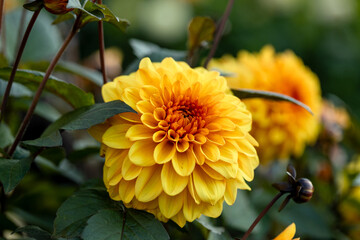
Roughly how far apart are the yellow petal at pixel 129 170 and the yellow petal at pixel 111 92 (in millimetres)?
76

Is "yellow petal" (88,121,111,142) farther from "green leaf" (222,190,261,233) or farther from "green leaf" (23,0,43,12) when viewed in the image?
"green leaf" (222,190,261,233)

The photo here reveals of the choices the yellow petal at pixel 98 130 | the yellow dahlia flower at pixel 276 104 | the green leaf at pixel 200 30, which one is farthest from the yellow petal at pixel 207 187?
the yellow dahlia flower at pixel 276 104

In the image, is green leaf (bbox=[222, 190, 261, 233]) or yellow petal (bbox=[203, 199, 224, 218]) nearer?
yellow petal (bbox=[203, 199, 224, 218])

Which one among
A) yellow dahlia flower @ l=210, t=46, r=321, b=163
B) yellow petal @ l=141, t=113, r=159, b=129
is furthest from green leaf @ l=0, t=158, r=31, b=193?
yellow dahlia flower @ l=210, t=46, r=321, b=163

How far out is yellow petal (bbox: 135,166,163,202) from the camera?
40 cm

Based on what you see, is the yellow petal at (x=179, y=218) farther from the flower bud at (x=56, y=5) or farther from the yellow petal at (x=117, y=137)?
the flower bud at (x=56, y=5)

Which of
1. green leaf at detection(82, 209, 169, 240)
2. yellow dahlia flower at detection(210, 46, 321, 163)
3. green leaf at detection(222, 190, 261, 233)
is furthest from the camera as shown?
yellow dahlia flower at detection(210, 46, 321, 163)

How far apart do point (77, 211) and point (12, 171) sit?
0.07 metres

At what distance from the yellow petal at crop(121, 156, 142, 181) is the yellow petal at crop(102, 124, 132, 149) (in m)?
0.01

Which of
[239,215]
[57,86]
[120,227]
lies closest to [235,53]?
[239,215]

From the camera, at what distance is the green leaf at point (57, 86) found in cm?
47

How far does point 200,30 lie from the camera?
575 millimetres

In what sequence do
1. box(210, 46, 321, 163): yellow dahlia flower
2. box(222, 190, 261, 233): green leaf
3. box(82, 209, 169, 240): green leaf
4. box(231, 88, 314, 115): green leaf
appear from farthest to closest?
box(210, 46, 321, 163): yellow dahlia flower, box(222, 190, 261, 233): green leaf, box(231, 88, 314, 115): green leaf, box(82, 209, 169, 240): green leaf

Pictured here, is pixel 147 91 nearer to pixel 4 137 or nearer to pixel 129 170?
pixel 129 170
